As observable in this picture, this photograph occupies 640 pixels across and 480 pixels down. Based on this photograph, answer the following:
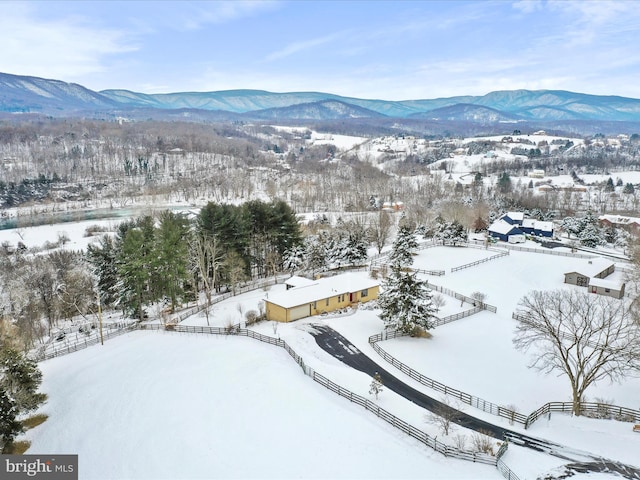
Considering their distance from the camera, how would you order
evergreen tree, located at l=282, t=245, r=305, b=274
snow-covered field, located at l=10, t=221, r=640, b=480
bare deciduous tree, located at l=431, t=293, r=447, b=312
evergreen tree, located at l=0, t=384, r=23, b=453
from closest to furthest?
snow-covered field, located at l=10, t=221, r=640, b=480 → evergreen tree, located at l=0, t=384, r=23, b=453 → bare deciduous tree, located at l=431, t=293, r=447, b=312 → evergreen tree, located at l=282, t=245, r=305, b=274

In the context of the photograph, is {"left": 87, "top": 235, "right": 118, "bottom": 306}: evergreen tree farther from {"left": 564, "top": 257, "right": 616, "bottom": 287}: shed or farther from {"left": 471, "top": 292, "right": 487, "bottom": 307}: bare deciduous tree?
{"left": 564, "top": 257, "right": 616, "bottom": 287}: shed

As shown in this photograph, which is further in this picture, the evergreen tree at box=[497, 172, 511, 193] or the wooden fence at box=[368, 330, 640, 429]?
the evergreen tree at box=[497, 172, 511, 193]

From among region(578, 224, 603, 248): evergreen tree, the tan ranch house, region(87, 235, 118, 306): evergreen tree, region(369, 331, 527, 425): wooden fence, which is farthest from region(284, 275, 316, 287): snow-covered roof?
region(578, 224, 603, 248): evergreen tree

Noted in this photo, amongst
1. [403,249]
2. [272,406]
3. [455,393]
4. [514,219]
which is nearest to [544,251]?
[514,219]

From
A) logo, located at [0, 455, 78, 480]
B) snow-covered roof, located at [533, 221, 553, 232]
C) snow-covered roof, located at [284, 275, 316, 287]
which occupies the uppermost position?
snow-covered roof, located at [533, 221, 553, 232]

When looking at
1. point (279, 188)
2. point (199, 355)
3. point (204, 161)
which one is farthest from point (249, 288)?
point (204, 161)

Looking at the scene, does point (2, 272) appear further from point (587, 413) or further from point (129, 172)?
point (129, 172)

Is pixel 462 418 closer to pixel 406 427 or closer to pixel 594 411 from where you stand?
pixel 406 427

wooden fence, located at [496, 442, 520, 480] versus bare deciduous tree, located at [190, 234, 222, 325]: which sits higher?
bare deciduous tree, located at [190, 234, 222, 325]
